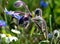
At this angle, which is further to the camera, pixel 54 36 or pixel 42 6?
pixel 42 6

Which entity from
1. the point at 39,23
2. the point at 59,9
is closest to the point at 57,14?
the point at 59,9

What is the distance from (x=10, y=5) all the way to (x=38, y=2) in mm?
237

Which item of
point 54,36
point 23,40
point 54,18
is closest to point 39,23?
point 54,36

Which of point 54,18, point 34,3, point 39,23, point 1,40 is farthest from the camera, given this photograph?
point 34,3

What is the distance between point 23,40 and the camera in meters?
1.40

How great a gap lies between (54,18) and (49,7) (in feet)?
0.48

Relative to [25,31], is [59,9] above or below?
above

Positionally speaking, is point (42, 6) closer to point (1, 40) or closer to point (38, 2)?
point (38, 2)

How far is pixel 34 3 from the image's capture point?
197 centimetres

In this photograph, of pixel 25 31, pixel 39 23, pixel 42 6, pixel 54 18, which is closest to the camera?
pixel 39 23

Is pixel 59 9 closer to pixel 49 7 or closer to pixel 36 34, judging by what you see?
pixel 49 7

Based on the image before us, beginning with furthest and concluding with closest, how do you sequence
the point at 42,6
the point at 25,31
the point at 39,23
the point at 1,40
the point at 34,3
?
the point at 34,3 < the point at 42,6 < the point at 25,31 < the point at 1,40 < the point at 39,23

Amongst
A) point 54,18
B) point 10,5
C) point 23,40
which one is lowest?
point 23,40

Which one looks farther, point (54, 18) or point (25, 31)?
point (54, 18)
